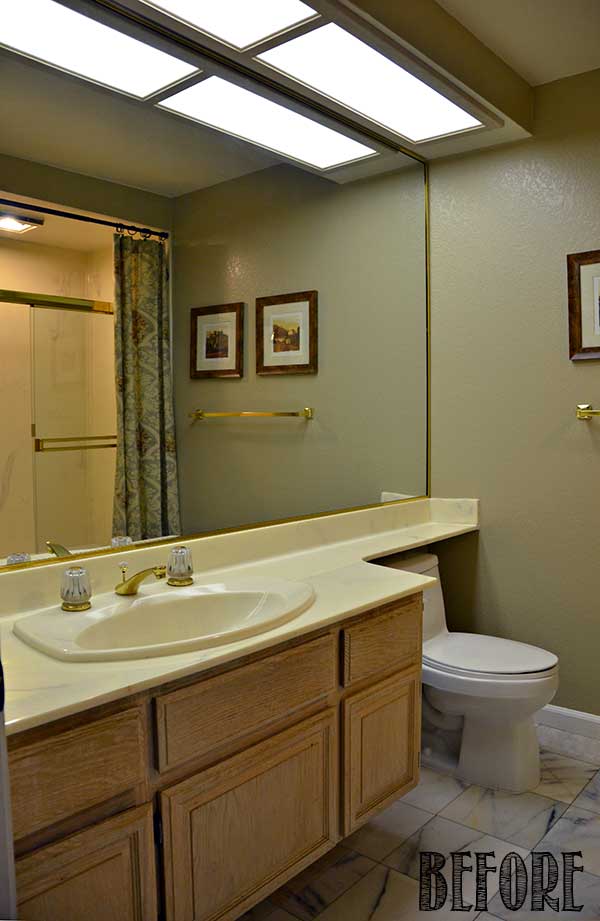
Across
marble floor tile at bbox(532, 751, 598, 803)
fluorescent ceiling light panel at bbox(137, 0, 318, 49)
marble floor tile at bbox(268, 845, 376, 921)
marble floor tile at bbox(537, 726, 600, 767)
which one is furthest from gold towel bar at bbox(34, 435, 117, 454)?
marble floor tile at bbox(537, 726, 600, 767)

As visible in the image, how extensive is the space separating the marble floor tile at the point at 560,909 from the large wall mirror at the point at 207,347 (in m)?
1.21

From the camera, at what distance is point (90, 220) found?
1.78 metres

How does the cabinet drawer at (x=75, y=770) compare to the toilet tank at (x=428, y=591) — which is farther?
the toilet tank at (x=428, y=591)

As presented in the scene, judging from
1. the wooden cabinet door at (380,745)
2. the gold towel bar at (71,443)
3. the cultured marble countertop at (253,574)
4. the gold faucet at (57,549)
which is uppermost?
the gold towel bar at (71,443)

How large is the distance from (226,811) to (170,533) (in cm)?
79

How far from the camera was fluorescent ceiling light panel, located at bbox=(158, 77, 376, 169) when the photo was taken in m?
2.01

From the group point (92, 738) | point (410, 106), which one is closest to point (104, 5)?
point (410, 106)

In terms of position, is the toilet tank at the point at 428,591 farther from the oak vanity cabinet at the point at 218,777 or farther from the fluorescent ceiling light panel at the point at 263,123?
the fluorescent ceiling light panel at the point at 263,123

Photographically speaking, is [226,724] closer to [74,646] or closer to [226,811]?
[226,811]

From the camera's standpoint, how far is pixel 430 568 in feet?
8.77

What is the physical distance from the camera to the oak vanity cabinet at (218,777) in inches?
46.1

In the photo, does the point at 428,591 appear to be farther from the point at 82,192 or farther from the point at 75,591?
the point at 82,192

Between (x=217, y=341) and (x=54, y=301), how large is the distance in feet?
1.76

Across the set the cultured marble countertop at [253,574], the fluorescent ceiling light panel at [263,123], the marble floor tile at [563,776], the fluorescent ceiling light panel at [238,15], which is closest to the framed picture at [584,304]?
the cultured marble countertop at [253,574]
